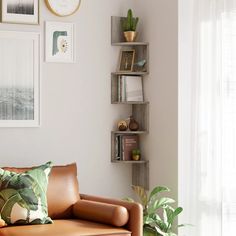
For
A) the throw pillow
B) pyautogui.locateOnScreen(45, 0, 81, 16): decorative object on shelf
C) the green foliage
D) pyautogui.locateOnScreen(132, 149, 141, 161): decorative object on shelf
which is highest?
pyautogui.locateOnScreen(45, 0, 81, 16): decorative object on shelf

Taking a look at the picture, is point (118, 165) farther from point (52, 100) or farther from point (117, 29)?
point (117, 29)

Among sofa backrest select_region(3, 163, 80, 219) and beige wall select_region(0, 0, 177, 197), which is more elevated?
beige wall select_region(0, 0, 177, 197)

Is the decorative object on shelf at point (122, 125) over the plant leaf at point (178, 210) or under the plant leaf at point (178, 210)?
over

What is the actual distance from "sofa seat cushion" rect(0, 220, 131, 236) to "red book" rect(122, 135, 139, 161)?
1.12 m

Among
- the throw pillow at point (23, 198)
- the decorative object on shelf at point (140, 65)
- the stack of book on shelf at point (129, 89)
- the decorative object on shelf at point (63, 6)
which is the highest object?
the decorative object on shelf at point (63, 6)

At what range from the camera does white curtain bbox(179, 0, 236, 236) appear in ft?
15.4

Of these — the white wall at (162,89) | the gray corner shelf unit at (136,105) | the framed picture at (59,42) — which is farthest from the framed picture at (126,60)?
the framed picture at (59,42)

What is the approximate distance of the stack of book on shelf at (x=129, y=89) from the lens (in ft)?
18.1

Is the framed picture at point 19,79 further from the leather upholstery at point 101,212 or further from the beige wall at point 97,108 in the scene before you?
the leather upholstery at point 101,212

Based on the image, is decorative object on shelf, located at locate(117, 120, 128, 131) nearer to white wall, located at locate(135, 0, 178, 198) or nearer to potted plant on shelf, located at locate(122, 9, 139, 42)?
white wall, located at locate(135, 0, 178, 198)

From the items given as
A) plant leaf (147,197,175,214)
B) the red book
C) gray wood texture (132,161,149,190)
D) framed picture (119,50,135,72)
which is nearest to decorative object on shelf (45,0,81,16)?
framed picture (119,50,135,72)

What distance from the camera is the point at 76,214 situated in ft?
15.9

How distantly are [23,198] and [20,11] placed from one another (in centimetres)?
162

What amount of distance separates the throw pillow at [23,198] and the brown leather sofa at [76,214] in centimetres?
7
